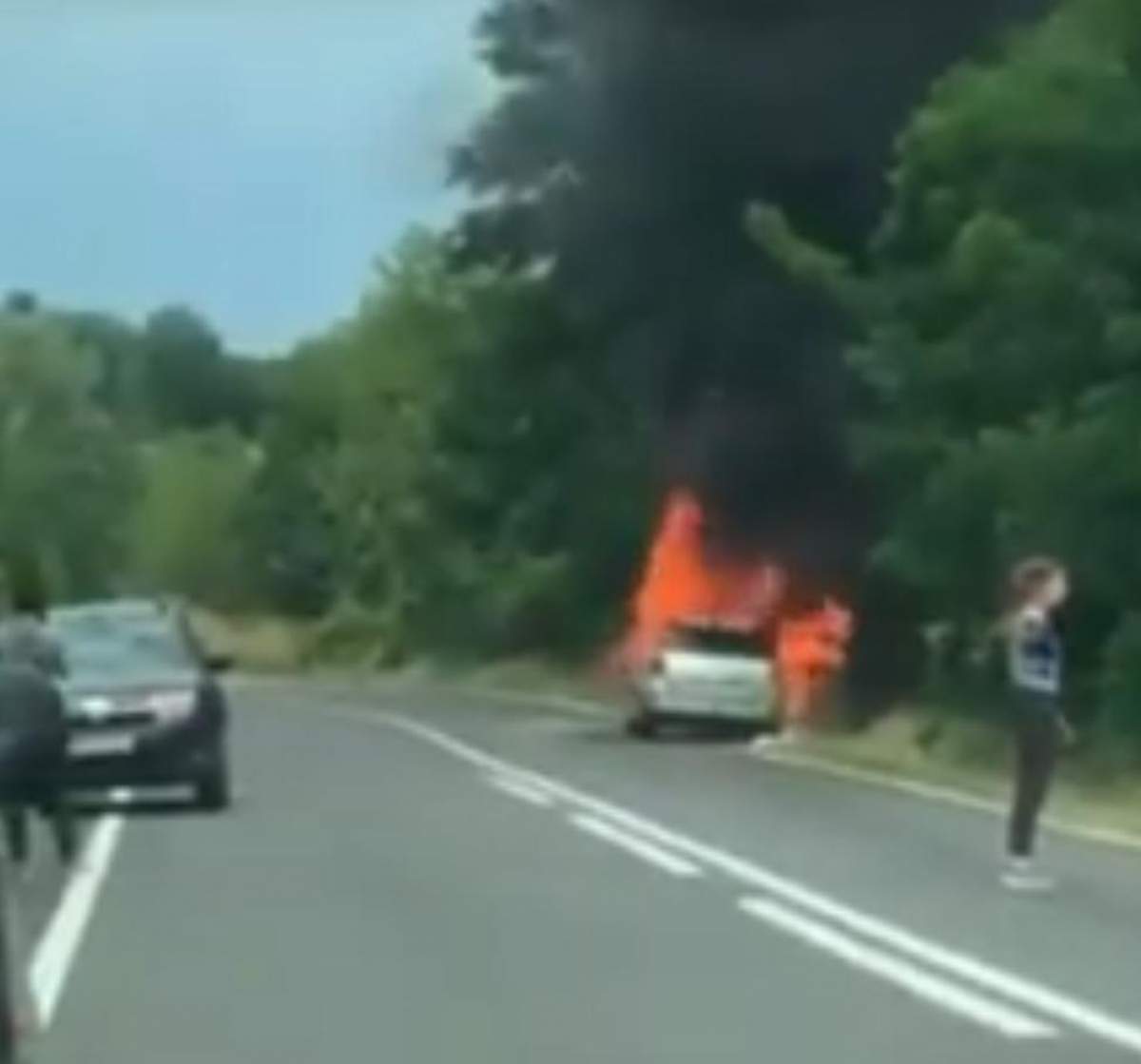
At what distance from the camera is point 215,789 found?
36.3m

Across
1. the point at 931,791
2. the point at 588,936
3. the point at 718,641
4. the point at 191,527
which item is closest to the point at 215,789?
the point at 931,791

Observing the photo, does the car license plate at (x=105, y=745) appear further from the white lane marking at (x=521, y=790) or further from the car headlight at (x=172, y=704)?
the white lane marking at (x=521, y=790)

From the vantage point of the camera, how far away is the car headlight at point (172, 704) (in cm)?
3562

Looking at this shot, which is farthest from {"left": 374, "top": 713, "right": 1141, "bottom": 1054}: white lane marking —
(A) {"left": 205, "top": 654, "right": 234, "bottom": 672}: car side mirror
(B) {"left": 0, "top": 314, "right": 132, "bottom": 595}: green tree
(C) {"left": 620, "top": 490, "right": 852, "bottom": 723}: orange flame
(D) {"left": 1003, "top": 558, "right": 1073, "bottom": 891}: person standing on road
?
(B) {"left": 0, "top": 314, "right": 132, "bottom": 595}: green tree

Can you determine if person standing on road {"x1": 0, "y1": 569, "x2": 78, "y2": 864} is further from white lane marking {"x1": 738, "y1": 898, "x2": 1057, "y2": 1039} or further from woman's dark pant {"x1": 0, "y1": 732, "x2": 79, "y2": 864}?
white lane marking {"x1": 738, "y1": 898, "x2": 1057, "y2": 1039}

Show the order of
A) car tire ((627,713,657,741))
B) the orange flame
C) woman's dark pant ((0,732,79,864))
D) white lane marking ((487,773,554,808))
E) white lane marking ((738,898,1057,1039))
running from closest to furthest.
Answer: white lane marking ((738,898,1057,1039))
woman's dark pant ((0,732,79,864))
white lane marking ((487,773,554,808))
car tire ((627,713,657,741))
the orange flame

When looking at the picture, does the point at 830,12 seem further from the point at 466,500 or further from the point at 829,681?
the point at 466,500

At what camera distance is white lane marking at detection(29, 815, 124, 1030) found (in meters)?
19.2

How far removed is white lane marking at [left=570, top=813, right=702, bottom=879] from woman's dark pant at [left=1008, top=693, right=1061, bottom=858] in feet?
6.33

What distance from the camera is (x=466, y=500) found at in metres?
89.9

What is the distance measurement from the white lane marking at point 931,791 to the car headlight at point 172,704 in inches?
238

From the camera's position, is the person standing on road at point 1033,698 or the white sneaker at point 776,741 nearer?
the person standing on road at point 1033,698

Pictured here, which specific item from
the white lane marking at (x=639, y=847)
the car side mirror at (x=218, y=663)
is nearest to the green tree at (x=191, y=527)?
the car side mirror at (x=218, y=663)

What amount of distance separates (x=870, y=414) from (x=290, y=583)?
94696 mm
